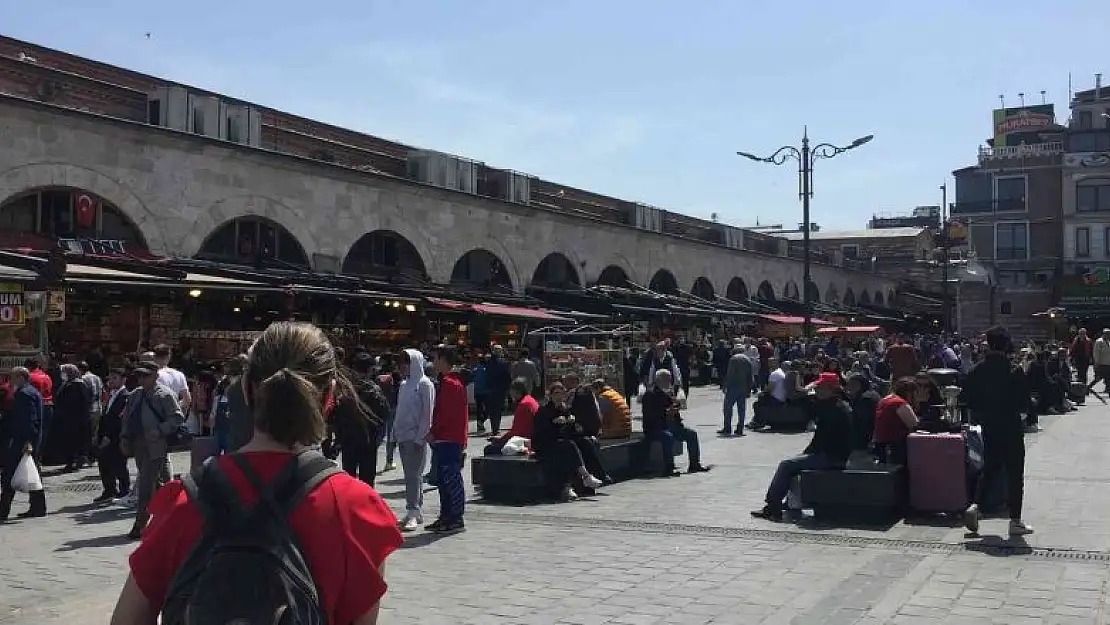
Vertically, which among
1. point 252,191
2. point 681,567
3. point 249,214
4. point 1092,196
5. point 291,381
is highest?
point 1092,196

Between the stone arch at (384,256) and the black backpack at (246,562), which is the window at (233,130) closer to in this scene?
the stone arch at (384,256)

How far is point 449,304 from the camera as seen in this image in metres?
23.7

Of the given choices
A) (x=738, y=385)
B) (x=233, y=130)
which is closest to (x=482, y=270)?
(x=233, y=130)

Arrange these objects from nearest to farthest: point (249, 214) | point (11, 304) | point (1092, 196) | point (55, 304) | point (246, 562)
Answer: point (246, 562), point (11, 304), point (55, 304), point (249, 214), point (1092, 196)

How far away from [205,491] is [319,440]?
279 mm

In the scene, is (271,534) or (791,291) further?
(791,291)

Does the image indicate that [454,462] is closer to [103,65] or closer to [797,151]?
[103,65]

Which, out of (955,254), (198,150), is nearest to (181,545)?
(198,150)

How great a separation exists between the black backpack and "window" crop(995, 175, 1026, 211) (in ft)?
232

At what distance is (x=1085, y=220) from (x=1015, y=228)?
4023mm

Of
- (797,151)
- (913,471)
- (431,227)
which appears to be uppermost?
(797,151)

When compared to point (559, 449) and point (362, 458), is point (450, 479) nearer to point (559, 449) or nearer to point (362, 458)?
point (362, 458)

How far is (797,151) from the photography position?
29891mm

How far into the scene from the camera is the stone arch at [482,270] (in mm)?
30344
